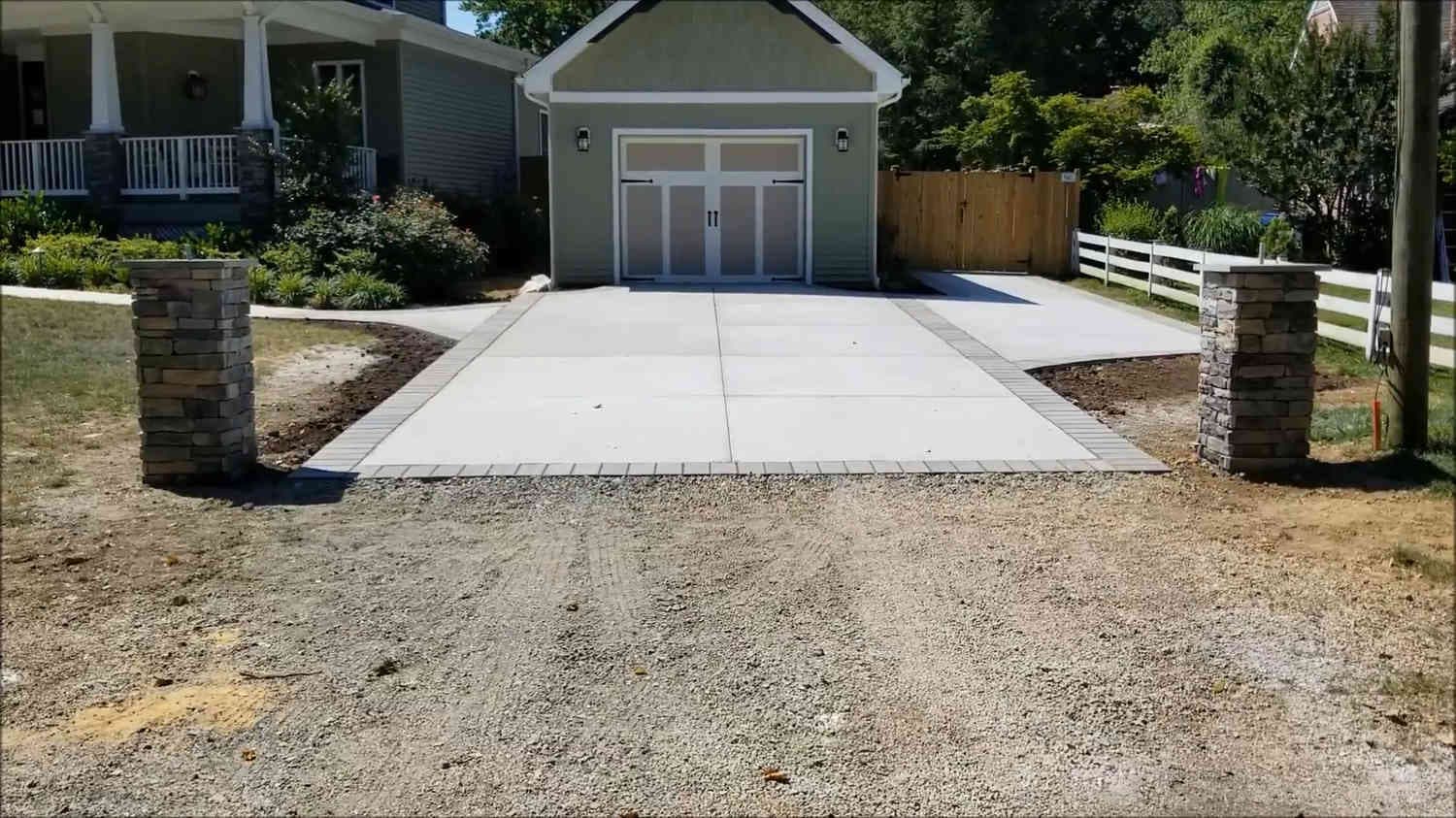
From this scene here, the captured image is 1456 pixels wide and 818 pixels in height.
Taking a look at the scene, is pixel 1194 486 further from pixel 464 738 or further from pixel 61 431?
pixel 61 431

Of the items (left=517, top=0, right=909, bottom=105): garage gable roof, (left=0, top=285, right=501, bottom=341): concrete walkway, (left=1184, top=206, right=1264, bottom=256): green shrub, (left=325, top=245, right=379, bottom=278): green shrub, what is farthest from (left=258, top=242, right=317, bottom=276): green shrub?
(left=1184, top=206, right=1264, bottom=256): green shrub

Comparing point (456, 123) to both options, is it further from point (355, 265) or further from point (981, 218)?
point (981, 218)

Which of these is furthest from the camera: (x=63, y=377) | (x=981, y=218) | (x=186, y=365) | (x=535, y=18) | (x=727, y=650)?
(x=535, y=18)

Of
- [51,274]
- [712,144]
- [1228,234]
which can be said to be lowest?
[51,274]

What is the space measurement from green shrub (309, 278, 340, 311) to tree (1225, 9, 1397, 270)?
50.2 feet

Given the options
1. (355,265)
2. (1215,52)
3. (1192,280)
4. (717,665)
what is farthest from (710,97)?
(1215,52)

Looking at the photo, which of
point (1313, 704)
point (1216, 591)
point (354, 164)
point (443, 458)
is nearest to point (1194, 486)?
point (1216, 591)

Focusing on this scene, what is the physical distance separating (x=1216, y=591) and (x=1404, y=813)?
188 cm

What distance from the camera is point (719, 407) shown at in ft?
32.6

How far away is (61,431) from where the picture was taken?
8.57 m

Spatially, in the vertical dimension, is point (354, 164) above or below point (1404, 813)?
above

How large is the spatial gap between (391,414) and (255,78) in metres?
12.1

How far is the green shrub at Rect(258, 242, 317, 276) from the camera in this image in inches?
705

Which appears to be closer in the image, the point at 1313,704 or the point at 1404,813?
the point at 1404,813
